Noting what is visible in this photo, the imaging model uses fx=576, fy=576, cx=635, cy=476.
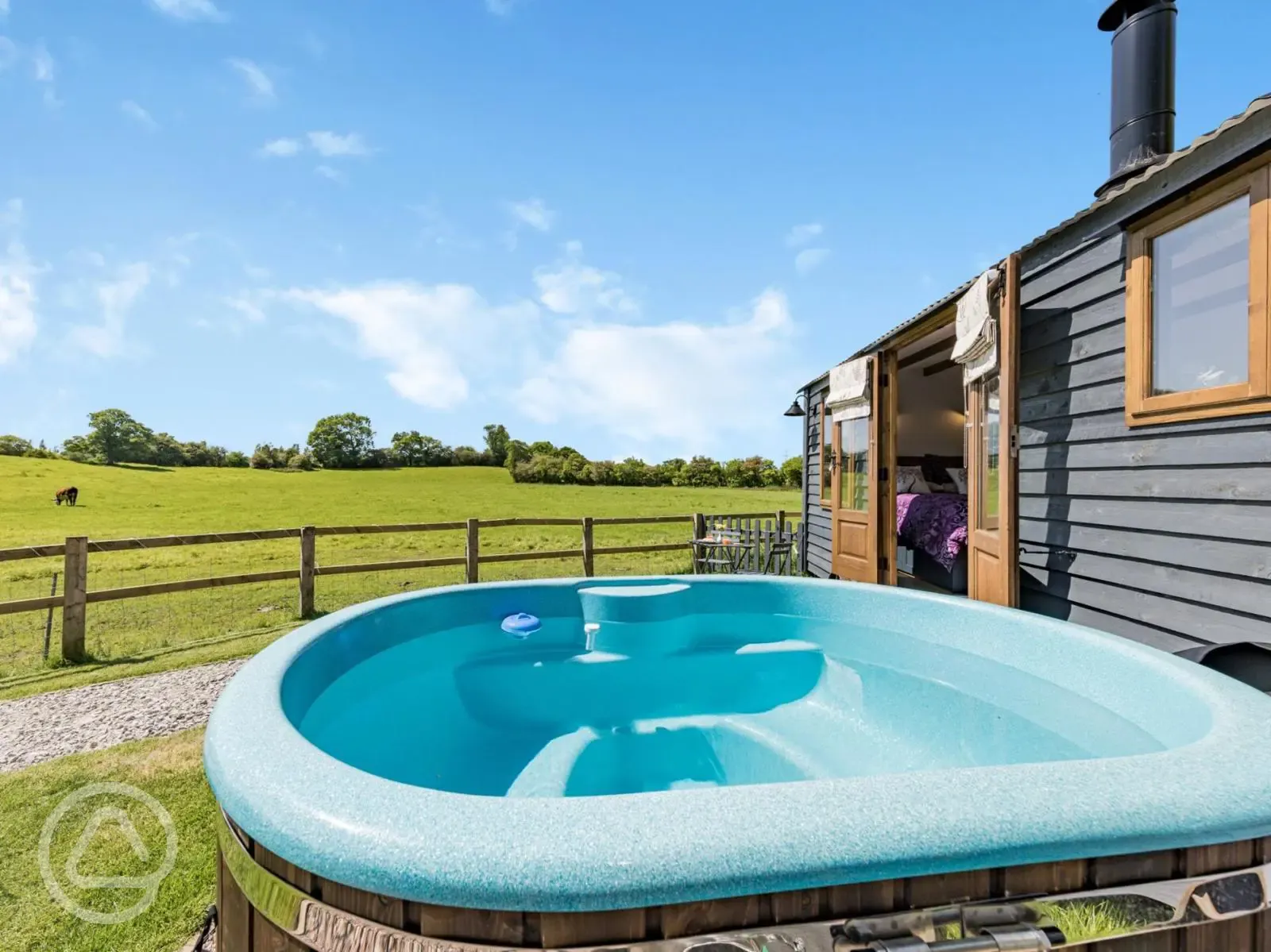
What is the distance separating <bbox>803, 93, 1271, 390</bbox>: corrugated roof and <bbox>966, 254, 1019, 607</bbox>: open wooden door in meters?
0.26

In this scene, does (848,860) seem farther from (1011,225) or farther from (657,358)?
(657,358)

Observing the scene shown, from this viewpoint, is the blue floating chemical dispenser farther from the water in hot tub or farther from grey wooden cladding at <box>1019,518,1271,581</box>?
grey wooden cladding at <box>1019,518,1271,581</box>

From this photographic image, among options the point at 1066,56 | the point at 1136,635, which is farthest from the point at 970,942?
the point at 1066,56

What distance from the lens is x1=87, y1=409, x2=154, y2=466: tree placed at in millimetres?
25766

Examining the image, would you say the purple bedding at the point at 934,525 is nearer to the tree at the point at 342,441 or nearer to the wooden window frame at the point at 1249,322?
the wooden window frame at the point at 1249,322

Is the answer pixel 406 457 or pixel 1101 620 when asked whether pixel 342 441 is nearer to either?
pixel 406 457

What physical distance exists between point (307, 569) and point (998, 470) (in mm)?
5917

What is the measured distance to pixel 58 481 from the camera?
834 inches

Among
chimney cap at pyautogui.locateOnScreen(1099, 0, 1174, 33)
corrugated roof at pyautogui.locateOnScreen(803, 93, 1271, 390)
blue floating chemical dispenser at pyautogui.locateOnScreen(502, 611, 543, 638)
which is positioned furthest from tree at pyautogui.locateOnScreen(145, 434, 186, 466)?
chimney cap at pyautogui.locateOnScreen(1099, 0, 1174, 33)

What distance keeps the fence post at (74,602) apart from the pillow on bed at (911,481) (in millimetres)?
7849

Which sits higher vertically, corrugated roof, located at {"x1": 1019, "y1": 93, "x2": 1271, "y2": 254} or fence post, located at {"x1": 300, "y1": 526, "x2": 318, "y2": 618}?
corrugated roof, located at {"x1": 1019, "y1": 93, "x2": 1271, "y2": 254}

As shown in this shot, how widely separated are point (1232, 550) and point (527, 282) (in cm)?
1184

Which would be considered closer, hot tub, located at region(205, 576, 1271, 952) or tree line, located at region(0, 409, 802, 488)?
hot tub, located at region(205, 576, 1271, 952)

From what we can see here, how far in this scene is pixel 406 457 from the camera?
3111cm
